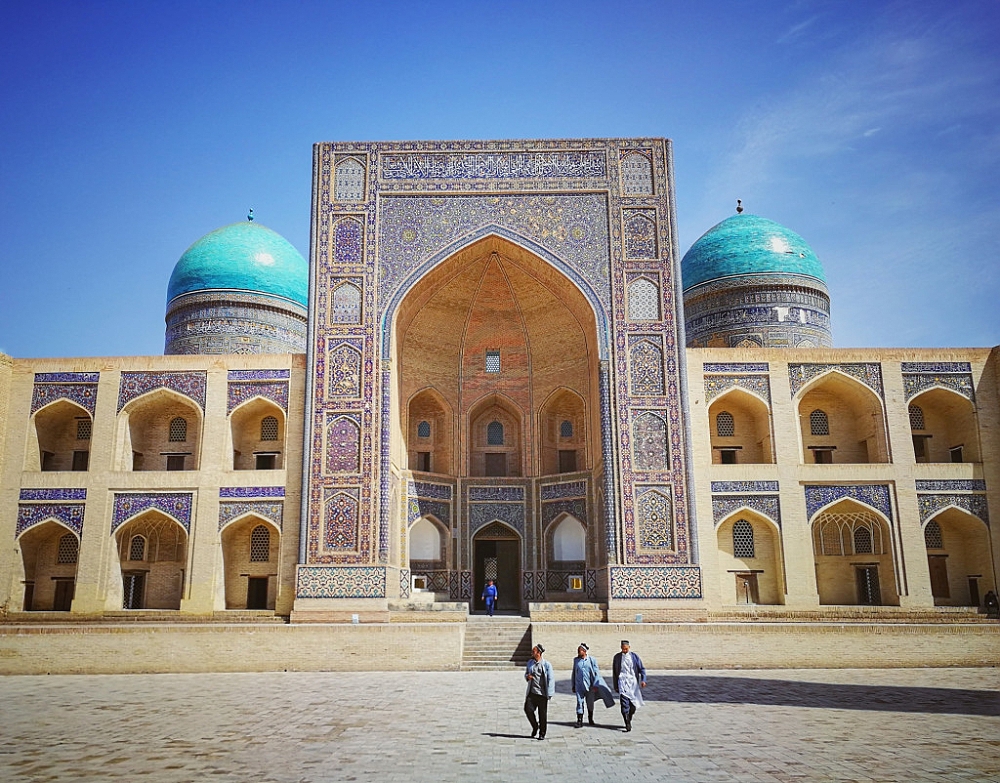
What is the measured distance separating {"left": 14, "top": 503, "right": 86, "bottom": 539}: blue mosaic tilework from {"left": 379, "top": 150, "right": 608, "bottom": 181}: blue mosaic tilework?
6.78 m

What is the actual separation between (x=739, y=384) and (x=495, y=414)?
4258 mm

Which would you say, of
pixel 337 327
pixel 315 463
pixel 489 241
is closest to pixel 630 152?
pixel 489 241

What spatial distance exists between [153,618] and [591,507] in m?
6.66

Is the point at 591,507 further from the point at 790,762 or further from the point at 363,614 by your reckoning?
the point at 790,762

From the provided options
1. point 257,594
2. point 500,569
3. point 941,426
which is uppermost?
point 941,426

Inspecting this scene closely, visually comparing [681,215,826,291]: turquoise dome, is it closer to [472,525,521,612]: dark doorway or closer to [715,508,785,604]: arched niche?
[715,508,785,604]: arched niche

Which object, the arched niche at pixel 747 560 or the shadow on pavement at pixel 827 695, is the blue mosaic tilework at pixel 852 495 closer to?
the arched niche at pixel 747 560

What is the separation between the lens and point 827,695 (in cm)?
823

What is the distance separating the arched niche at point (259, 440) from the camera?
46.9 feet

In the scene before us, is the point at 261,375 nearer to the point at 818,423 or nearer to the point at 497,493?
the point at 497,493

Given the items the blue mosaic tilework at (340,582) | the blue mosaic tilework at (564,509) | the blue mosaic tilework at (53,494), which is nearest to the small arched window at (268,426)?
the blue mosaic tilework at (53,494)

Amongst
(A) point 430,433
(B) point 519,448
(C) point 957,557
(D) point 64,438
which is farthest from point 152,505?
(C) point 957,557

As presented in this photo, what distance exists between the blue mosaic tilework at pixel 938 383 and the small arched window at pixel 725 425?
2641mm

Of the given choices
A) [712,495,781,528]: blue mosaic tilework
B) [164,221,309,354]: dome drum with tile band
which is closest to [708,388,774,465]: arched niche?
[712,495,781,528]: blue mosaic tilework
